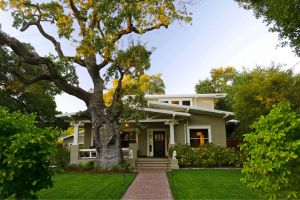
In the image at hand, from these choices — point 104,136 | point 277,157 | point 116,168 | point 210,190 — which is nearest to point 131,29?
point 104,136

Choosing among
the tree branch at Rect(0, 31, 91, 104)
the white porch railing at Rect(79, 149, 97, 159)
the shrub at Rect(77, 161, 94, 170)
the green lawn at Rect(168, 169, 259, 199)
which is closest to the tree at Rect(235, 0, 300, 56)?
the green lawn at Rect(168, 169, 259, 199)

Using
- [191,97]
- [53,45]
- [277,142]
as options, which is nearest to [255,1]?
[277,142]

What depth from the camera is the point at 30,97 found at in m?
28.1

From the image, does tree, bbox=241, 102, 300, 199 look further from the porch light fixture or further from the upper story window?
the upper story window

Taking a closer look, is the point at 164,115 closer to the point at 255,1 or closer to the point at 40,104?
the point at 255,1

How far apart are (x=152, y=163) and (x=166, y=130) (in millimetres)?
4261

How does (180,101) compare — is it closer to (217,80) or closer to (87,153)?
(87,153)

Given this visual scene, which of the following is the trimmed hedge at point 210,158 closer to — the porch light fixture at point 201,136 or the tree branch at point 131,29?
the porch light fixture at point 201,136

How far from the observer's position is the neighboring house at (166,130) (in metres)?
20.8

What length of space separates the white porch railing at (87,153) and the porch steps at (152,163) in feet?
11.0

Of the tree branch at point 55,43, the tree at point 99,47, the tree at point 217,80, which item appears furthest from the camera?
the tree at point 217,80

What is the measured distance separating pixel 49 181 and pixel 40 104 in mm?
24121

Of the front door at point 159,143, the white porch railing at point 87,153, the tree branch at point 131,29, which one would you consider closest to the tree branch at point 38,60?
the white porch railing at point 87,153

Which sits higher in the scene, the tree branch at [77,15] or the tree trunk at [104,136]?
the tree branch at [77,15]
